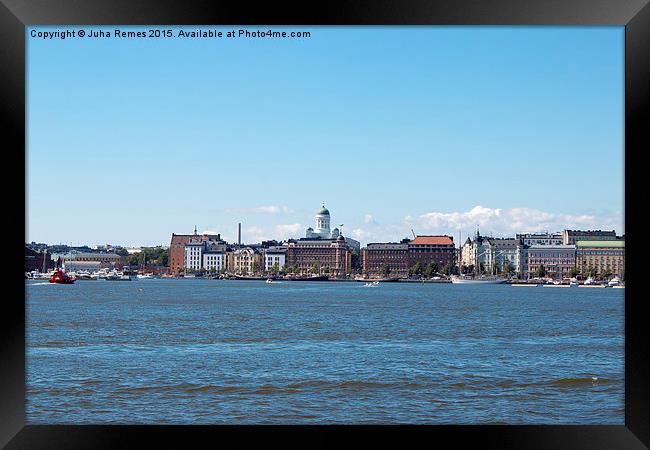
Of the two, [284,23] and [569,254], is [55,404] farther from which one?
[569,254]

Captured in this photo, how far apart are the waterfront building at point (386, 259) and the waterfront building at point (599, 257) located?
17.6 meters

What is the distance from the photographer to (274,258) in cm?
8544

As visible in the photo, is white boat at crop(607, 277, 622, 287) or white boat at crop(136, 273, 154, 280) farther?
white boat at crop(136, 273, 154, 280)

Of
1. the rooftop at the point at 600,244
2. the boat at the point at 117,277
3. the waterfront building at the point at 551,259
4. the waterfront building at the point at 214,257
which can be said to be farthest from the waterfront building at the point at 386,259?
the boat at the point at 117,277

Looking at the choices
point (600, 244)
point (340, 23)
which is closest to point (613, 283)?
point (600, 244)

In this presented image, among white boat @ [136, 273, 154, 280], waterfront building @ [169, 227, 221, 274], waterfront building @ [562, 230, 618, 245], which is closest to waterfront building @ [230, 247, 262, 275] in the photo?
waterfront building @ [169, 227, 221, 274]

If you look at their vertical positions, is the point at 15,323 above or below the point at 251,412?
above

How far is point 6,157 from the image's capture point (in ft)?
12.3

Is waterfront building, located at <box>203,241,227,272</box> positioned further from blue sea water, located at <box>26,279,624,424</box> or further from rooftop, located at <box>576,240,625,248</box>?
blue sea water, located at <box>26,279,624,424</box>

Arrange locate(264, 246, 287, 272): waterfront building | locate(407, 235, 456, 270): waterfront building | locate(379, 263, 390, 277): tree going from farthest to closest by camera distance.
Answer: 1. locate(264, 246, 287, 272): waterfront building
2. locate(407, 235, 456, 270): waterfront building
3. locate(379, 263, 390, 277): tree

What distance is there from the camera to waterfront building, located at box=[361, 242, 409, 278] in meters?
82.2

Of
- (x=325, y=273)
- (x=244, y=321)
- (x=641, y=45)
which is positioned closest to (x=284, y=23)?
(x=641, y=45)

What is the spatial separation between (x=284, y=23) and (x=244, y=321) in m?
19.1

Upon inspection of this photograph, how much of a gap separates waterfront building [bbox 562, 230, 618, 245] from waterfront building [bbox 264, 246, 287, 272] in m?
28.9
